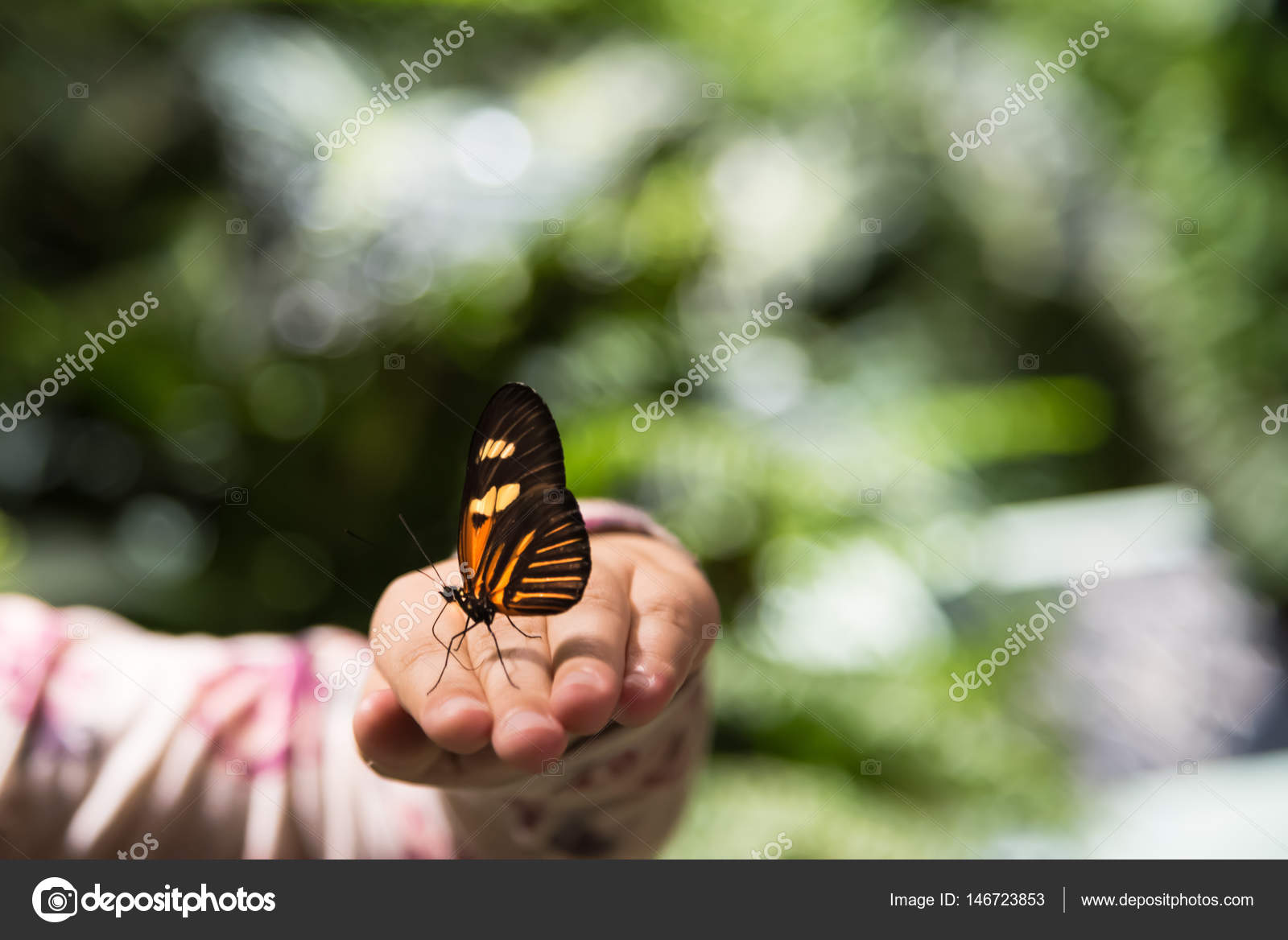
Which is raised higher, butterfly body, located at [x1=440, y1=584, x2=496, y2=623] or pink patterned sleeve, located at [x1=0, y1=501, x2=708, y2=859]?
butterfly body, located at [x1=440, y1=584, x2=496, y2=623]

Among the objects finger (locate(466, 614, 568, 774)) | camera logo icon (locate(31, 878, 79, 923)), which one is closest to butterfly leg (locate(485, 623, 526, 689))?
finger (locate(466, 614, 568, 774))

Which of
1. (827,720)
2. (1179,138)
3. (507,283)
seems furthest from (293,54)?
(1179,138)

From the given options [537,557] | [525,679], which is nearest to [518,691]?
[525,679]

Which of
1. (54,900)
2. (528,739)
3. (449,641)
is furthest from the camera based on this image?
(54,900)

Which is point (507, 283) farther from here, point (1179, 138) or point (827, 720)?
point (1179, 138)

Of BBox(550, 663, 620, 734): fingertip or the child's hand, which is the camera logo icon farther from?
BBox(550, 663, 620, 734): fingertip

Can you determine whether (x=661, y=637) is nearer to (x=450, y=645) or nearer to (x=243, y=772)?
(x=450, y=645)
